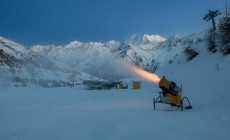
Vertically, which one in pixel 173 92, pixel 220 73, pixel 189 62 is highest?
pixel 189 62

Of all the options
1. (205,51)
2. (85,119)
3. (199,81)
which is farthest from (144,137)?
(205,51)

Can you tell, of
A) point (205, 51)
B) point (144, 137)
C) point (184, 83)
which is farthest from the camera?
point (205, 51)

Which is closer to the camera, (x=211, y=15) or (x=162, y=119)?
(x=162, y=119)

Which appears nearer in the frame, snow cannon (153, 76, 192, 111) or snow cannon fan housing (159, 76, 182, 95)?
snow cannon (153, 76, 192, 111)

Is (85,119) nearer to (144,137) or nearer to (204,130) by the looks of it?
(144,137)

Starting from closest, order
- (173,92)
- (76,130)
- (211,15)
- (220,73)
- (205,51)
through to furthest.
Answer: (76,130)
(173,92)
(220,73)
(205,51)
(211,15)

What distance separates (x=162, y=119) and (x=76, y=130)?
4093 mm

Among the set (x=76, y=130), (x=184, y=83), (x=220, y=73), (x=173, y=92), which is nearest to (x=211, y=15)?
(x=184, y=83)

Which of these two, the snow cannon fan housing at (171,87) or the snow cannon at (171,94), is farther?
the snow cannon fan housing at (171,87)

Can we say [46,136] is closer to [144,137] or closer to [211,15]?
[144,137]

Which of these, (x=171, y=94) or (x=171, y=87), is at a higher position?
(x=171, y=87)

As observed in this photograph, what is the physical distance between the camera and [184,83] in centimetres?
2966

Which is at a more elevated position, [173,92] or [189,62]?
[189,62]

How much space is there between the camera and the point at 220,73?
23984 millimetres
